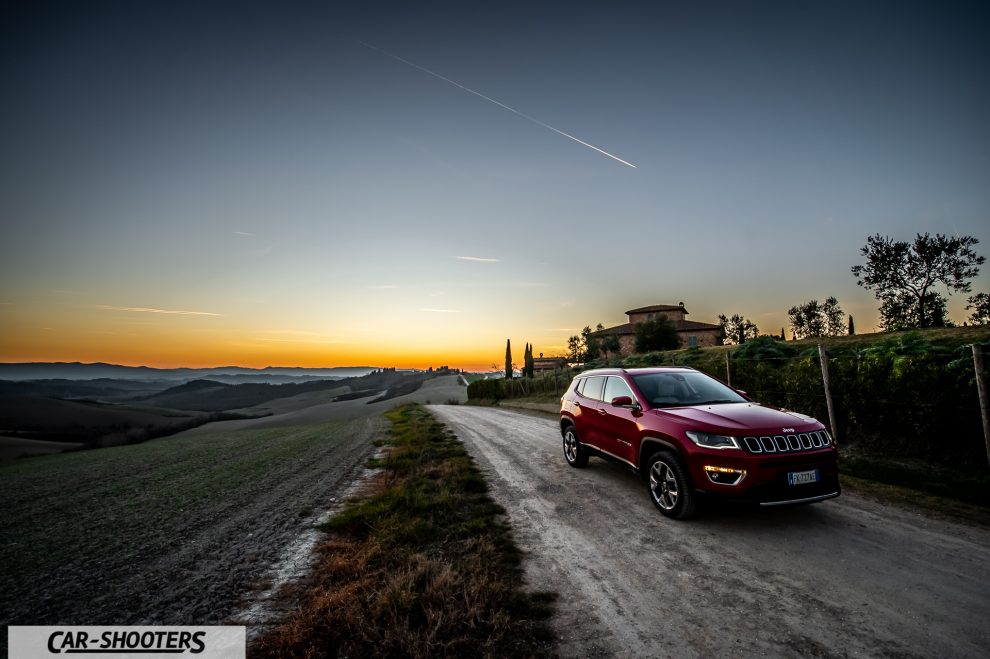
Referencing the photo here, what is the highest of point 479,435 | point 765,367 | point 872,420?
point 765,367

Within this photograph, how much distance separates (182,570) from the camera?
3953 millimetres

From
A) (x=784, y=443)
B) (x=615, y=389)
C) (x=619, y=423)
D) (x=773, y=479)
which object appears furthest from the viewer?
(x=615, y=389)

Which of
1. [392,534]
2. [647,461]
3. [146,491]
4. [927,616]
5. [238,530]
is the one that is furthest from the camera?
[146,491]

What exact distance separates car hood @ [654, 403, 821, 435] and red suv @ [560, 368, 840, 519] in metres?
0.01

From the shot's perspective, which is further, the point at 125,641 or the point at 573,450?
the point at 573,450

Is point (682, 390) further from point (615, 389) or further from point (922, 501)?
point (922, 501)

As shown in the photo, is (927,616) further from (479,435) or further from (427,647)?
(479,435)

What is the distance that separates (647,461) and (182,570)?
559 centimetres

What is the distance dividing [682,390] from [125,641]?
667cm

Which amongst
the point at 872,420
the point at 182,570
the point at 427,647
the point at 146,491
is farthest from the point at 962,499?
the point at 146,491

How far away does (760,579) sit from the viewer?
3.40 meters

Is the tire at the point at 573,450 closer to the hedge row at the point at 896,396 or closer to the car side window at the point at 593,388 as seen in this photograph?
the car side window at the point at 593,388

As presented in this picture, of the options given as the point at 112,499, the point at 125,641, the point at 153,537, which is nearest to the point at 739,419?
the point at 125,641

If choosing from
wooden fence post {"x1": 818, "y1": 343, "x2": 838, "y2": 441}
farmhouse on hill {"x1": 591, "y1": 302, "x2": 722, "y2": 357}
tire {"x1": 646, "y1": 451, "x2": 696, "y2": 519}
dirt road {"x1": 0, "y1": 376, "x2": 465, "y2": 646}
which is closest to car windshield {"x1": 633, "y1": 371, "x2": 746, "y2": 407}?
tire {"x1": 646, "y1": 451, "x2": 696, "y2": 519}
